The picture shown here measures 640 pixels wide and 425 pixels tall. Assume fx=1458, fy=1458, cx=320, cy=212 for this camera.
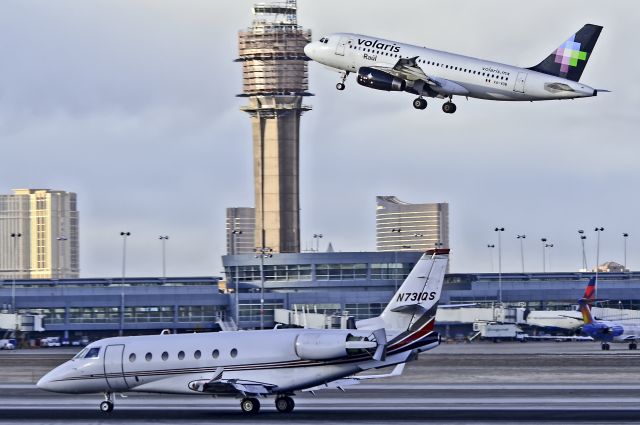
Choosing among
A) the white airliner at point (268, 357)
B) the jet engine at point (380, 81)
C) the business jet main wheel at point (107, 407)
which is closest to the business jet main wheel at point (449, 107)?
the jet engine at point (380, 81)

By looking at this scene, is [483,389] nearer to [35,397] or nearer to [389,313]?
[389,313]

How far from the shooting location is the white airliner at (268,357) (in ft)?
213

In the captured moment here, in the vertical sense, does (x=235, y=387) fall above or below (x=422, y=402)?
above

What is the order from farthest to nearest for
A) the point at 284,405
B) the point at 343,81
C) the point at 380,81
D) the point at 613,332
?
the point at 613,332, the point at 343,81, the point at 380,81, the point at 284,405

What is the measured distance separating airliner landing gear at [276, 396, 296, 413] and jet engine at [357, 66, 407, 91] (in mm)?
33728

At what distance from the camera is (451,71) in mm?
98000

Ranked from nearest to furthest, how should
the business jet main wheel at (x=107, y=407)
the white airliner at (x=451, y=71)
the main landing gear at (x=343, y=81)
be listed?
the business jet main wheel at (x=107, y=407)
the white airliner at (x=451, y=71)
the main landing gear at (x=343, y=81)

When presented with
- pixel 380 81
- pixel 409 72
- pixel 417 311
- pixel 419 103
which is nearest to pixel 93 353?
pixel 417 311

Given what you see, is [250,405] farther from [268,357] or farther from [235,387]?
[268,357]

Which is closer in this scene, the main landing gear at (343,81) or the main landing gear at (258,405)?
the main landing gear at (258,405)

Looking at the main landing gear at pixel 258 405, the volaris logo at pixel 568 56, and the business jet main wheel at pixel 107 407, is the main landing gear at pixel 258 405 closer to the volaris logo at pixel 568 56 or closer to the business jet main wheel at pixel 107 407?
the business jet main wheel at pixel 107 407

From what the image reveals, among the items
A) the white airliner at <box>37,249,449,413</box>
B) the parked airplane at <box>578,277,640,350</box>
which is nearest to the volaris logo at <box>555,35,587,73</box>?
the white airliner at <box>37,249,449,413</box>

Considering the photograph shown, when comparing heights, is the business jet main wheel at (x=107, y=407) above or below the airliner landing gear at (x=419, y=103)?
below

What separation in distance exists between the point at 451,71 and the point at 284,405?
123ft
